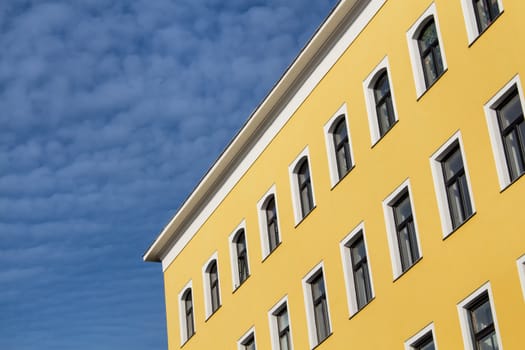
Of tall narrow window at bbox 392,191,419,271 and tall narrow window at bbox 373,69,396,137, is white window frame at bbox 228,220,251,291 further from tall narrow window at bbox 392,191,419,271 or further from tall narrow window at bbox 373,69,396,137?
tall narrow window at bbox 392,191,419,271

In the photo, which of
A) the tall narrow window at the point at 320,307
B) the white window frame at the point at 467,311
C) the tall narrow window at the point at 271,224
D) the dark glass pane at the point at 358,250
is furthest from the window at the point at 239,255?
the white window frame at the point at 467,311

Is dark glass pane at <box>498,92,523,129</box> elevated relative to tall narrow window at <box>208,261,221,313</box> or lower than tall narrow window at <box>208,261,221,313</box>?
lower

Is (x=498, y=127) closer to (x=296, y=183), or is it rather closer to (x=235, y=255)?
(x=296, y=183)

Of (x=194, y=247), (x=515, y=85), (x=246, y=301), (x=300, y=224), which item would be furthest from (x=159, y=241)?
(x=515, y=85)

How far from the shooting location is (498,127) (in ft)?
86.8

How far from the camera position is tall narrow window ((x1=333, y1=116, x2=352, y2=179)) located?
3300 cm

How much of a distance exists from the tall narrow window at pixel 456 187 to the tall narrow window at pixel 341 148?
4905mm

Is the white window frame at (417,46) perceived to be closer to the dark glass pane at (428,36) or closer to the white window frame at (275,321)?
the dark glass pane at (428,36)

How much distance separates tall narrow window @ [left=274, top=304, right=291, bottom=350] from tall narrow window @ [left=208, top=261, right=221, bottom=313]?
15.9 feet

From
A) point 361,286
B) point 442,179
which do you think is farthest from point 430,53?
point 361,286

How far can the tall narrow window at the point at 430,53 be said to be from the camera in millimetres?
29194

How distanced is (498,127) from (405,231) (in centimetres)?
440

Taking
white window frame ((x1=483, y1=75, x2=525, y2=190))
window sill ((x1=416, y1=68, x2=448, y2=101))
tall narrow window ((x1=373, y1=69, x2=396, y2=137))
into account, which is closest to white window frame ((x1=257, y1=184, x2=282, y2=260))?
tall narrow window ((x1=373, y1=69, x2=396, y2=137))

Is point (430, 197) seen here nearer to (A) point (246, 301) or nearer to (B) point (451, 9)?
(B) point (451, 9)
